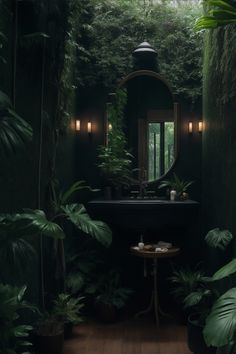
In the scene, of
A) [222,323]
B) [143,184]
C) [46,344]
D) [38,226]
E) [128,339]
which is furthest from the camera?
[143,184]

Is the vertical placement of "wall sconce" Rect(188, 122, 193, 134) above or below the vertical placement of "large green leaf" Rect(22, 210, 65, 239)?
above

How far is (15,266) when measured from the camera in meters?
1.52

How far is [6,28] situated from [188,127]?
2515 millimetres

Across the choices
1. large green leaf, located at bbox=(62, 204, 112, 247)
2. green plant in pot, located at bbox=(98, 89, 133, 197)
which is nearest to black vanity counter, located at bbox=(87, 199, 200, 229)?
green plant in pot, located at bbox=(98, 89, 133, 197)

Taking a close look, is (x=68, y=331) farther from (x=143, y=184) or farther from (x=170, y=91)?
(x=170, y=91)

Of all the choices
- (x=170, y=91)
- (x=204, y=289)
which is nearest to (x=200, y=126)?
Answer: (x=170, y=91)

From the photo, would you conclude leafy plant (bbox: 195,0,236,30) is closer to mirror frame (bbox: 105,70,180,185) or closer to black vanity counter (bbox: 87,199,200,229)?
black vanity counter (bbox: 87,199,200,229)

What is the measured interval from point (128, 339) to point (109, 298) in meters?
0.48

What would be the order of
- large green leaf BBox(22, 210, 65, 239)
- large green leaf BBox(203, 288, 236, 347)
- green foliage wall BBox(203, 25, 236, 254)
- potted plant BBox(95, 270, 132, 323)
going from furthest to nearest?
1. potted plant BBox(95, 270, 132, 323)
2. green foliage wall BBox(203, 25, 236, 254)
3. large green leaf BBox(22, 210, 65, 239)
4. large green leaf BBox(203, 288, 236, 347)

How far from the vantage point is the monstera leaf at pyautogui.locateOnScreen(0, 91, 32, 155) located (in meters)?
1.39

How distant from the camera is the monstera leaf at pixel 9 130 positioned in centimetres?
139

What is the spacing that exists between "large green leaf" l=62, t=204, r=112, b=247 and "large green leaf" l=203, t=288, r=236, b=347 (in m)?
1.08

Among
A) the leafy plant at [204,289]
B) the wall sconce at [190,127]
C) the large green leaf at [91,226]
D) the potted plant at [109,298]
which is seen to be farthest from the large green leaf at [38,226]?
the wall sconce at [190,127]

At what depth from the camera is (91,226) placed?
8.32 feet
